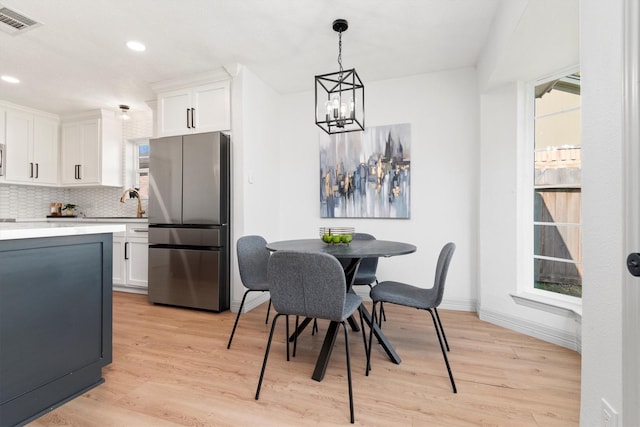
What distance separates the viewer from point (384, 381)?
1.83m

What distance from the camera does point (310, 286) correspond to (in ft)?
5.18

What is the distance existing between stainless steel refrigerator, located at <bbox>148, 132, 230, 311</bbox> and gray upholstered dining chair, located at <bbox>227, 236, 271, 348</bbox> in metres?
0.72

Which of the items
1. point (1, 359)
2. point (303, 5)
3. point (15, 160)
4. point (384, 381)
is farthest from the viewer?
point (15, 160)

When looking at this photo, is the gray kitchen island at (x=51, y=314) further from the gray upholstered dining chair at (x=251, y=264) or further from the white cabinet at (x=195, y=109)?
the white cabinet at (x=195, y=109)

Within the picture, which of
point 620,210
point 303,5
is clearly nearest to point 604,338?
point 620,210

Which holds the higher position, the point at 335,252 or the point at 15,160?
the point at 15,160

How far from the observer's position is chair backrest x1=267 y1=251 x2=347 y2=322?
1.53m

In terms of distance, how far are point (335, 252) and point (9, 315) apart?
5.20ft

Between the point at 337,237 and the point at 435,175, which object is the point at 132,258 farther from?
the point at 435,175

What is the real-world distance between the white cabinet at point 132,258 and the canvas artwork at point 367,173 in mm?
2272

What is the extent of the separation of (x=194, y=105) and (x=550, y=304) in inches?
151

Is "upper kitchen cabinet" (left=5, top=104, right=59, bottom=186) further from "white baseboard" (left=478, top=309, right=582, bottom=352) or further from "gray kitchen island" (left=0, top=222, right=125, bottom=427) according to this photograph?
"white baseboard" (left=478, top=309, right=582, bottom=352)

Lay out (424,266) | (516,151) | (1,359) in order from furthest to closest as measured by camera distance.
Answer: (424,266) → (516,151) → (1,359)

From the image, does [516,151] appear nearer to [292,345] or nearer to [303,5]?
[303,5]
